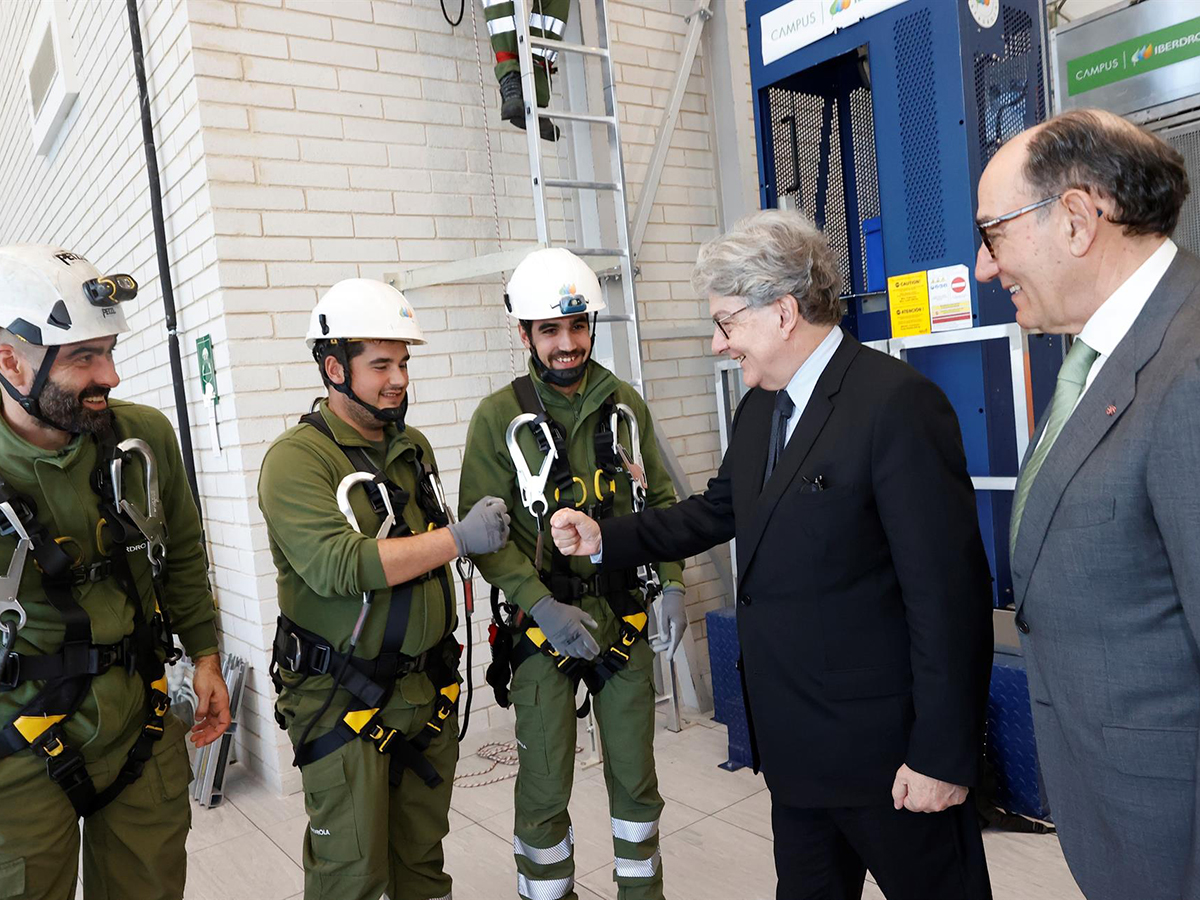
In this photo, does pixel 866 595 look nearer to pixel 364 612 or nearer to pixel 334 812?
pixel 364 612

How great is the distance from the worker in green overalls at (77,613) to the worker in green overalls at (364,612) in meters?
0.30

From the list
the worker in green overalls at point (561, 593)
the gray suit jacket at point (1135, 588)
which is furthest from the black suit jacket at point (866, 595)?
the worker in green overalls at point (561, 593)

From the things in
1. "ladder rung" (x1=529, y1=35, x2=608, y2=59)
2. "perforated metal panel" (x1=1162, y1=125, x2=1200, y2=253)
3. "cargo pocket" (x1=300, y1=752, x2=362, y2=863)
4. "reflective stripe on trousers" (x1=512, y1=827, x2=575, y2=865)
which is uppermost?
"ladder rung" (x1=529, y1=35, x2=608, y2=59)

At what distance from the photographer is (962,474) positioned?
1.59m

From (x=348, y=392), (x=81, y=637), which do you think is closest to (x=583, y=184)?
(x=348, y=392)

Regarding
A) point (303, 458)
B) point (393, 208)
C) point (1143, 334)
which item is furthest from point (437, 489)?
point (393, 208)

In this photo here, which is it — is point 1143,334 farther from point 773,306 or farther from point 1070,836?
point 1070,836

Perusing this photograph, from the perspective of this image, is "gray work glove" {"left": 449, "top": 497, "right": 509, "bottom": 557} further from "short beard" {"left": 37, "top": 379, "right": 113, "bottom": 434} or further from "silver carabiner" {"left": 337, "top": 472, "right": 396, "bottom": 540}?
"short beard" {"left": 37, "top": 379, "right": 113, "bottom": 434}

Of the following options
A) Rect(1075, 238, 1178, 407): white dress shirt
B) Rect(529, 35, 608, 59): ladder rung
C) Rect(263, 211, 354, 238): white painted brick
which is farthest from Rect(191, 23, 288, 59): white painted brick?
Rect(1075, 238, 1178, 407): white dress shirt

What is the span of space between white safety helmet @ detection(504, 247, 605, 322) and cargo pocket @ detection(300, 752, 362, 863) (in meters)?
1.34

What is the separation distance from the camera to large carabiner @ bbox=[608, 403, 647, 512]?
8.68 ft

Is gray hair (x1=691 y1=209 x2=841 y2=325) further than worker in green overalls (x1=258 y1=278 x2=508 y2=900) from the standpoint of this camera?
No

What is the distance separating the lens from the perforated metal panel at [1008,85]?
10.1 ft

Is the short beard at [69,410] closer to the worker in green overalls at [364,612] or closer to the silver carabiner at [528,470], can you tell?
the worker in green overalls at [364,612]
